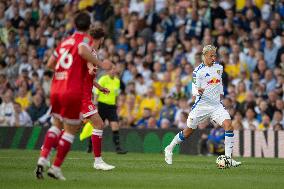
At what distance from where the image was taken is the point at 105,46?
2956 centimetres

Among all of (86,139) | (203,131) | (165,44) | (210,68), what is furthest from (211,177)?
(165,44)

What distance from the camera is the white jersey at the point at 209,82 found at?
17875mm

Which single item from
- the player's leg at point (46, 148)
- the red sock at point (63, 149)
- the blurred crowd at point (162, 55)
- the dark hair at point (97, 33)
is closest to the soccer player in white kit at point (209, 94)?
A: the dark hair at point (97, 33)

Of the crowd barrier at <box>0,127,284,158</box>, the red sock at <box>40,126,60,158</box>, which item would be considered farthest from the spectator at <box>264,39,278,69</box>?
the red sock at <box>40,126,60,158</box>

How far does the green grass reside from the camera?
12.9m

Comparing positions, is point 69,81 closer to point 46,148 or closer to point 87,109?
point 46,148

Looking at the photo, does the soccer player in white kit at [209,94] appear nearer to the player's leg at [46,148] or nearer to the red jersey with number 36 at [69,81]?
the player's leg at [46,148]

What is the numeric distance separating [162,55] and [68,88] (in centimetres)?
1530

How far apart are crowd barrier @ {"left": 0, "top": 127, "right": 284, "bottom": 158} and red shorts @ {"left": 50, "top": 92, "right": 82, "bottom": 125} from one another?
10.9 meters

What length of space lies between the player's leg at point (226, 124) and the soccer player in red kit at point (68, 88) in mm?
5005

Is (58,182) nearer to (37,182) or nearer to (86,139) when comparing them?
(37,182)

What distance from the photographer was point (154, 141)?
2527cm

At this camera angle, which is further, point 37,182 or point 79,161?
point 79,161

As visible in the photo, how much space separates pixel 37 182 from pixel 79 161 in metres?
5.54
